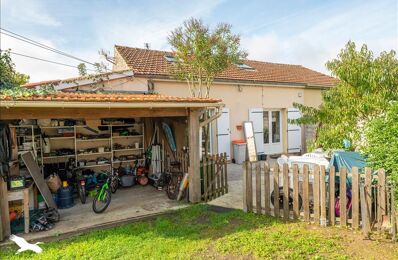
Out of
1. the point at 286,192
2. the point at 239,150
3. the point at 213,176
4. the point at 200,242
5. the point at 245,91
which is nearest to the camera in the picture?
the point at 200,242

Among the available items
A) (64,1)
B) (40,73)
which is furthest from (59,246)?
→ (40,73)

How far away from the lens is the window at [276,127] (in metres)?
14.2

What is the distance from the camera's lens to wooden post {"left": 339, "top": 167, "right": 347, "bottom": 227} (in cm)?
478

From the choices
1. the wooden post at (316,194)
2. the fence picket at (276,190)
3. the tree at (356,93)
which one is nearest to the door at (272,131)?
the tree at (356,93)

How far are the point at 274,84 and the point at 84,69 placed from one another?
10.0m

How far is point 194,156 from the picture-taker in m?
6.86

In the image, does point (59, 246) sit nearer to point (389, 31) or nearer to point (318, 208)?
point (318, 208)

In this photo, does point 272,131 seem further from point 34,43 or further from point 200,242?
point 34,43

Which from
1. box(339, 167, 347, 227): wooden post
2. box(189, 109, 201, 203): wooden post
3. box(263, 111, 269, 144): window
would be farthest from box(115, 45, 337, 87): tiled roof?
box(339, 167, 347, 227): wooden post

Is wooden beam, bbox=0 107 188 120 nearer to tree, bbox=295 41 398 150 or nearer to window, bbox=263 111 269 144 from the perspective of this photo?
tree, bbox=295 41 398 150

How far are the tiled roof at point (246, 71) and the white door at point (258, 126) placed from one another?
58.3 inches

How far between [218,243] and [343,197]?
2.33 m

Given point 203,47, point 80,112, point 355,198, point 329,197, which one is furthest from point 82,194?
point 355,198

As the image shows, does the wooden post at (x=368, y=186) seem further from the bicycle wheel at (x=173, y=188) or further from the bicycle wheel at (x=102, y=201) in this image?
the bicycle wheel at (x=102, y=201)
